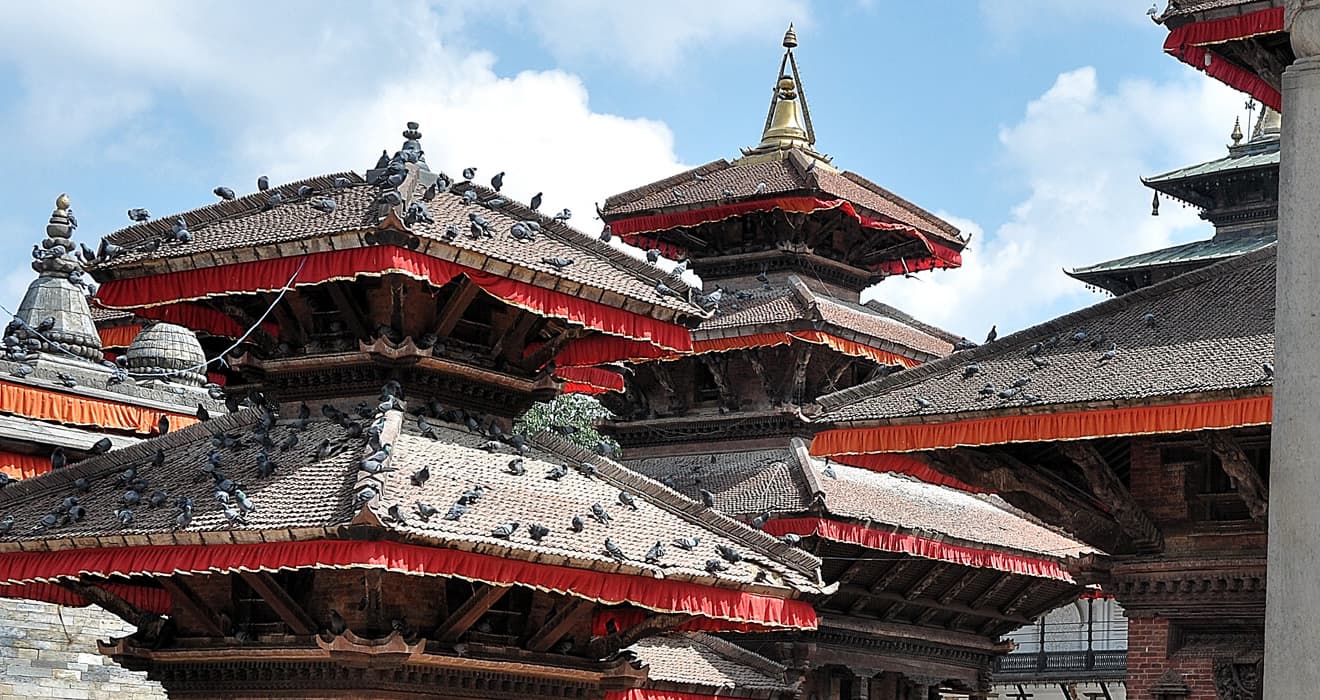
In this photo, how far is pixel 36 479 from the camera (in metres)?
14.5

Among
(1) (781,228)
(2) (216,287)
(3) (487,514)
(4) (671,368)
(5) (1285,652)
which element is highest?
(1) (781,228)

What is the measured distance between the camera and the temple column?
751 centimetres

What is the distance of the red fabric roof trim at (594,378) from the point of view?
708 inches

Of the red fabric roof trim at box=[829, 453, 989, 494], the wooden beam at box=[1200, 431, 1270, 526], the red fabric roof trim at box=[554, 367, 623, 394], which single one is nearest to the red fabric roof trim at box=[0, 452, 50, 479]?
the red fabric roof trim at box=[554, 367, 623, 394]

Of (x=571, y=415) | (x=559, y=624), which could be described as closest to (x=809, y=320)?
(x=559, y=624)

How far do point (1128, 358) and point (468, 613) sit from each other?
18.8ft

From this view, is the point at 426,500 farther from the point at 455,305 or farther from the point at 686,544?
the point at 686,544

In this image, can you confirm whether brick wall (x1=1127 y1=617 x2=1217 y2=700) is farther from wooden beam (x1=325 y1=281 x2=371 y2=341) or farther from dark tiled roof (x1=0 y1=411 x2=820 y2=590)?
wooden beam (x1=325 y1=281 x2=371 y2=341)

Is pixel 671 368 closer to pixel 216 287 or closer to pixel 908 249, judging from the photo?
pixel 908 249

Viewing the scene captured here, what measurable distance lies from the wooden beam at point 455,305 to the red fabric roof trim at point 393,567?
7.99 ft

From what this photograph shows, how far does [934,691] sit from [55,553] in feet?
51.0

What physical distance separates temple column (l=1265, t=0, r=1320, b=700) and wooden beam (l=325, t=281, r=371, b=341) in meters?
7.73

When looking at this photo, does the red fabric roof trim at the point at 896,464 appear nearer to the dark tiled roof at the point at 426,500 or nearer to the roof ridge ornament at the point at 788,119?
the dark tiled roof at the point at 426,500

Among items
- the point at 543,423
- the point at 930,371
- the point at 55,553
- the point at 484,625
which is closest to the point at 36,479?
the point at 55,553
